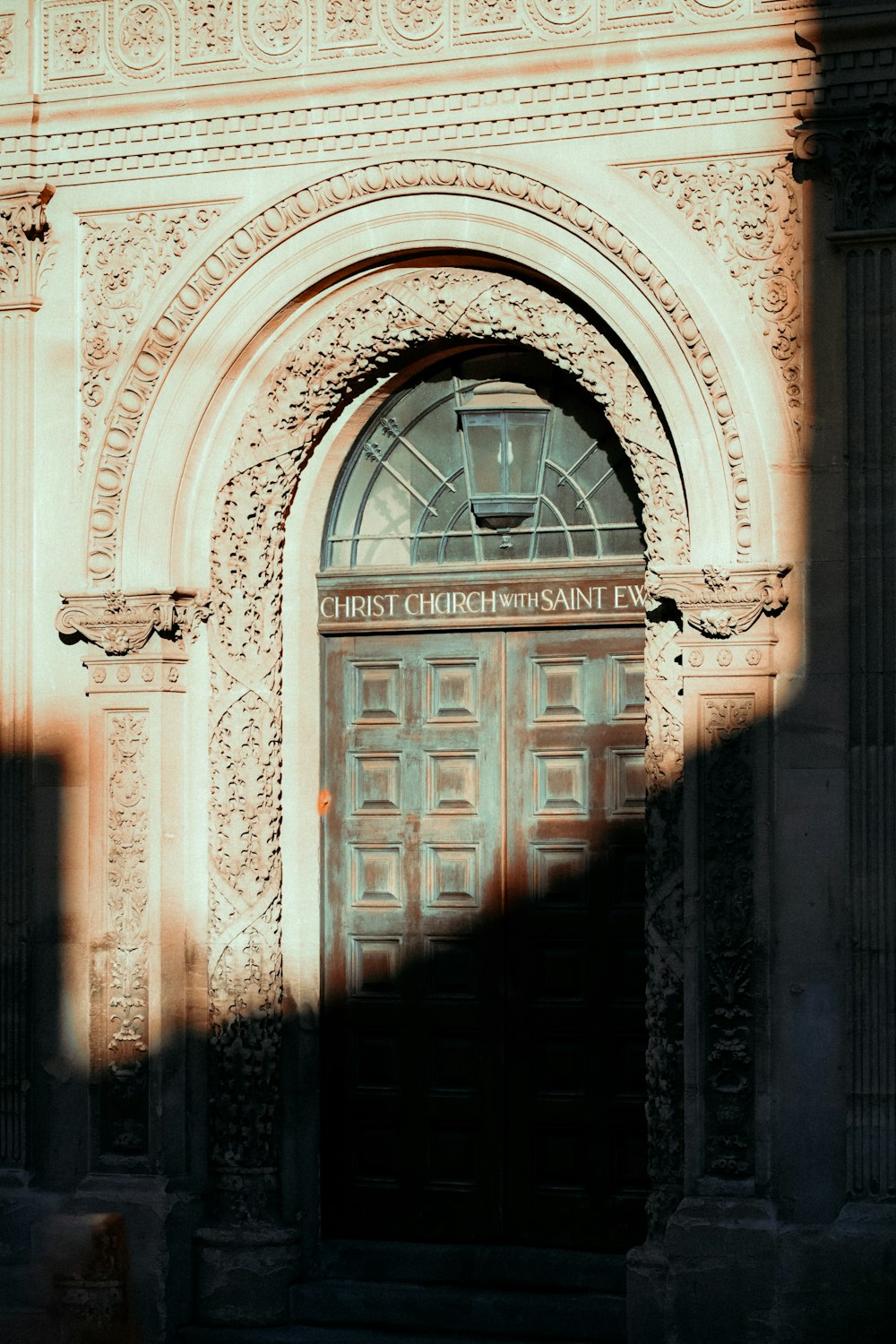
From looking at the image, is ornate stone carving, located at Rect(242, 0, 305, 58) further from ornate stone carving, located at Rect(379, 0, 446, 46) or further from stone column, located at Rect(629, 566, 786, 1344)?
stone column, located at Rect(629, 566, 786, 1344)

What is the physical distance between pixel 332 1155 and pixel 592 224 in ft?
16.6

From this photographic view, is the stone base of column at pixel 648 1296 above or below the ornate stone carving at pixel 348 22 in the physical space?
below

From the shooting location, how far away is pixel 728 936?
9953 millimetres

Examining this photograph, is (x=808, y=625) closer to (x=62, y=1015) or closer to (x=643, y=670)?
(x=643, y=670)

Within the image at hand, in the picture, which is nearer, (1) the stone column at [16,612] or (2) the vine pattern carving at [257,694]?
(2) the vine pattern carving at [257,694]

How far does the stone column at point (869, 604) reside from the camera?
9.73 m

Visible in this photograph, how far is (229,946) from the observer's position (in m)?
10.9

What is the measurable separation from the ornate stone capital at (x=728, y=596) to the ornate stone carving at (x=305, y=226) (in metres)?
0.19

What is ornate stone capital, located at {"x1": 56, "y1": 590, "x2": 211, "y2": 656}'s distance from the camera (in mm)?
10742

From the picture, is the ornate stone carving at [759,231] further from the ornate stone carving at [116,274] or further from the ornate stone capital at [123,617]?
the ornate stone capital at [123,617]

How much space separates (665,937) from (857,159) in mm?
3828

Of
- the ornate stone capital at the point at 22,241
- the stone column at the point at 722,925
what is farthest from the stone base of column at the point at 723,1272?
the ornate stone capital at the point at 22,241

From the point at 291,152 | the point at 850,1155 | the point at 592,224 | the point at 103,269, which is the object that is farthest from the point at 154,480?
the point at 850,1155

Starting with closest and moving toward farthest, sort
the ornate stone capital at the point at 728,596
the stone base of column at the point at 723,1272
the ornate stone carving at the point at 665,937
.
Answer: the stone base of column at the point at 723,1272, the ornate stone capital at the point at 728,596, the ornate stone carving at the point at 665,937
